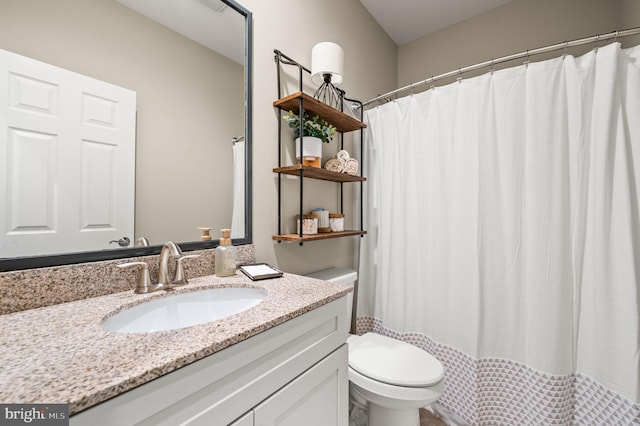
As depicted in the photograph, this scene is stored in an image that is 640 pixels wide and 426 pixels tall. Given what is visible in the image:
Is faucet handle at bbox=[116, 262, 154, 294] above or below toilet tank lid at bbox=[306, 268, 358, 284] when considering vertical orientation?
above

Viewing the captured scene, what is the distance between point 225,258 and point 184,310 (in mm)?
228

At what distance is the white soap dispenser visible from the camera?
1042 millimetres

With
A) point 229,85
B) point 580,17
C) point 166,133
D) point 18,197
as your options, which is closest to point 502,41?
point 580,17

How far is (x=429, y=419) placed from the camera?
4.96 feet

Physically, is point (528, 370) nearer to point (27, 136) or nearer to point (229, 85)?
point (229, 85)

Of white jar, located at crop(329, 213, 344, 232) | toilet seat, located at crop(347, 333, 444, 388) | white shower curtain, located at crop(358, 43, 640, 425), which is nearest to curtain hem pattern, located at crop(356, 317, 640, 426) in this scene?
white shower curtain, located at crop(358, 43, 640, 425)

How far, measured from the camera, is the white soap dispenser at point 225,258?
3.42 ft

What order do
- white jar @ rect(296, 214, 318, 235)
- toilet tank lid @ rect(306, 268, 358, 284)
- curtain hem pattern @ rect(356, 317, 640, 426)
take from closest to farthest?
curtain hem pattern @ rect(356, 317, 640, 426) → white jar @ rect(296, 214, 318, 235) → toilet tank lid @ rect(306, 268, 358, 284)

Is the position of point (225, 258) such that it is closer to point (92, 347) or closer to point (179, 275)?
point (179, 275)

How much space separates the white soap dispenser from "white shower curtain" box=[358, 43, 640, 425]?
3.50 feet

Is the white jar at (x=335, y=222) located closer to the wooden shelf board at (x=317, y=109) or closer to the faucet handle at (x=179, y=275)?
the wooden shelf board at (x=317, y=109)

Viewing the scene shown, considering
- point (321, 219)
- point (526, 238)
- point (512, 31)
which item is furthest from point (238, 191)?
point (512, 31)

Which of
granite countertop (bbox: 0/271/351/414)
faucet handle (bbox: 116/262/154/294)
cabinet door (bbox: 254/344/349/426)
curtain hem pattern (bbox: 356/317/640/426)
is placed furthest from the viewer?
curtain hem pattern (bbox: 356/317/640/426)

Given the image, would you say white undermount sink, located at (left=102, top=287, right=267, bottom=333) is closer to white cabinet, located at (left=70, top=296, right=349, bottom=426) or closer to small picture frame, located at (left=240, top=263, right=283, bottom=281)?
small picture frame, located at (left=240, top=263, right=283, bottom=281)
